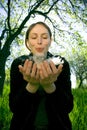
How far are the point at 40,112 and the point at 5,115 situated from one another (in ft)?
13.7

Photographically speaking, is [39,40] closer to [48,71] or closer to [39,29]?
[39,29]

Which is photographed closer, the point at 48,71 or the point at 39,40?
the point at 48,71

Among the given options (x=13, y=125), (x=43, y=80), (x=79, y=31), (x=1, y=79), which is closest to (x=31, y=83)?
(x=43, y=80)

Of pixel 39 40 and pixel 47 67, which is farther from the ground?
pixel 39 40

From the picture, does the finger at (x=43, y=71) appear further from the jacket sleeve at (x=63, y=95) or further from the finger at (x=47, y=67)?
the jacket sleeve at (x=63, y=95)

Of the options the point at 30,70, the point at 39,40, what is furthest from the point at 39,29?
the point at 30,70

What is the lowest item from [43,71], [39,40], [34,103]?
[34,103]

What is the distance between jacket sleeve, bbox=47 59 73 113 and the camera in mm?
2402

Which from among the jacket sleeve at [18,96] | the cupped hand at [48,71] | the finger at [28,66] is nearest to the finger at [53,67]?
the cupped hand at [48,71]

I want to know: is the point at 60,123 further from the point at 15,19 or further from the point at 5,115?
the point at 15,19

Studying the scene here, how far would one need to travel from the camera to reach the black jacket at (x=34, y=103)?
7.95ft

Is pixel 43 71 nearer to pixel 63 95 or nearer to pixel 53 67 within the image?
pixel 53 67

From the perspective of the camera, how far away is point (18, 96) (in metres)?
2.44

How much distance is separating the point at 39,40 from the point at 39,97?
37cm
